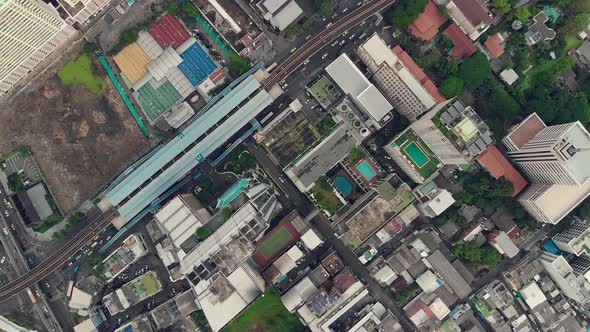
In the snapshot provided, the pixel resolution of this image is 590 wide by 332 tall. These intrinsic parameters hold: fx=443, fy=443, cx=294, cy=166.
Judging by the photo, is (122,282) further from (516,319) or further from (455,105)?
(516,319)

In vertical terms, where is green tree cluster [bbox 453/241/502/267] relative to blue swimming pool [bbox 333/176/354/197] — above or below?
below

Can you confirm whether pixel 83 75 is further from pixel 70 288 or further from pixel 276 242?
pixel 276 242

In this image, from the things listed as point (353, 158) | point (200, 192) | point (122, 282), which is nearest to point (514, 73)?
point (353, 158)

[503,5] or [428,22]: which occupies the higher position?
[428,22]

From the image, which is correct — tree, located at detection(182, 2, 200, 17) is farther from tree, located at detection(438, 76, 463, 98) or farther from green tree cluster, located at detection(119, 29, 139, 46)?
tree, located at detection(438, 76, 463, 98)

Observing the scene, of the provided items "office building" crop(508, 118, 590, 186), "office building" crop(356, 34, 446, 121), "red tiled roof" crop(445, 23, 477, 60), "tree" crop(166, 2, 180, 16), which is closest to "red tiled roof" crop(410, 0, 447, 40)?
"red tiled roof" crop(445, 23, 477, 60)

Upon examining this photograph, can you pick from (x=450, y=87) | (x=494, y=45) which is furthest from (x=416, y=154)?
(x=494, y=45)
